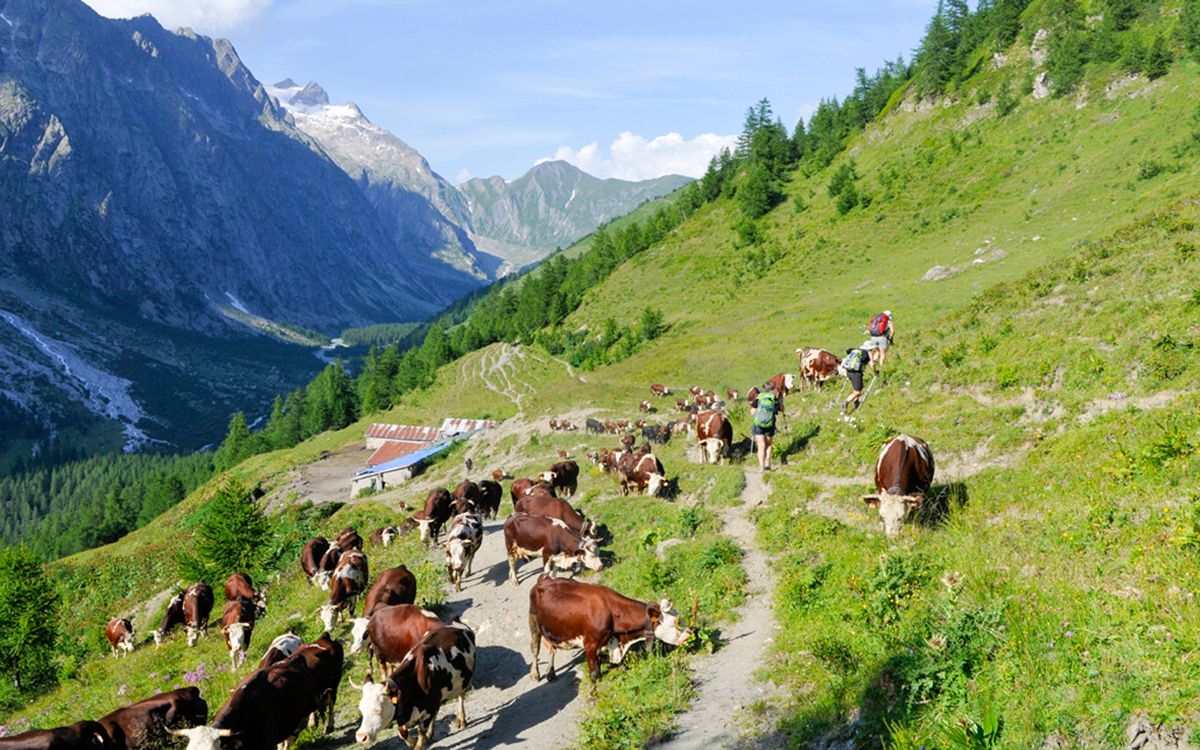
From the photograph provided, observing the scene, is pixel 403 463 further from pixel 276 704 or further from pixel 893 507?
pixel 893 507

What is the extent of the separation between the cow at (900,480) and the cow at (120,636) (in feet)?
94.4

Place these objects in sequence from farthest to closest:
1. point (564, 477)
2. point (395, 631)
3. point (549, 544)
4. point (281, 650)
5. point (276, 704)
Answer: point (564, 477), point (549, 544), point (281, 650), point (395, 631), point (276, 704)

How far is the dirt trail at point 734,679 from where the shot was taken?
29.4 feet

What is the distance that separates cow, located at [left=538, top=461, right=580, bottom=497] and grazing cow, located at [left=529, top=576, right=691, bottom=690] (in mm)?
16945

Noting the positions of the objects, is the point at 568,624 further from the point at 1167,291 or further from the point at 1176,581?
the point at 1167,291

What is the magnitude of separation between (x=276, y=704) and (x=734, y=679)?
7.83 metres

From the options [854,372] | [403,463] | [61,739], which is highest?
[854,372]

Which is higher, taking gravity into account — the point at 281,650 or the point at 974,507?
the point at 974,507

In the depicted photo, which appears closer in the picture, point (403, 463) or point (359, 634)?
point (359, 634)

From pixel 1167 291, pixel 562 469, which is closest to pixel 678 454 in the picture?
pixel 562 469

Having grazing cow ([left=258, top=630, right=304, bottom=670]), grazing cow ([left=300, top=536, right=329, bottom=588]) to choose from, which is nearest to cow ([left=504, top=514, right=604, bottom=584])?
grazing cow ([left=258, top=630, right=304, bottom=670])

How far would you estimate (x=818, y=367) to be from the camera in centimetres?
3519

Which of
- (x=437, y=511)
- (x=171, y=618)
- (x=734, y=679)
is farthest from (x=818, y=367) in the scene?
(x=171, y=618)

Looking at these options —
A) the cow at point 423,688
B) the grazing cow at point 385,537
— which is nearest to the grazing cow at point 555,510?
the cow at point 423,688
